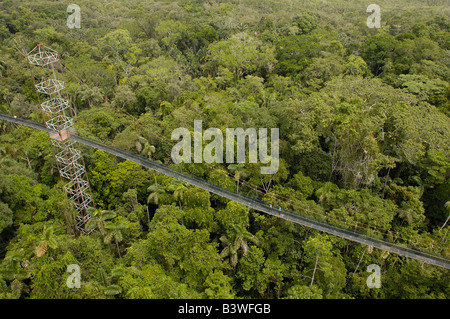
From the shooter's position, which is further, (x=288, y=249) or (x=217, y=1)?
(x=217, y=1)

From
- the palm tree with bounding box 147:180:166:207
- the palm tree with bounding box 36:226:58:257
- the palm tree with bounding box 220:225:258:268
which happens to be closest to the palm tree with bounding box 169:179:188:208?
the palm tree with bounding box 147:180:166:207

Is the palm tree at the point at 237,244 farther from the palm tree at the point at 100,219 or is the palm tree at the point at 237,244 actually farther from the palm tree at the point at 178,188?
the palm tree at the point at 100,219

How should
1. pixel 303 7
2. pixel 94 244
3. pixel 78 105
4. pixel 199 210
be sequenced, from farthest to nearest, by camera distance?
pixel 303 7, pixel 78 105, pixel 199 210, pixel 94 244

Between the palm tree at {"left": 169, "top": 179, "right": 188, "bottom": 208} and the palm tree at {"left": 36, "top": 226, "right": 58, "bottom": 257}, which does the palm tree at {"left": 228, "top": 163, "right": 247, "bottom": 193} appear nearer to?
the palm tree at {"left": 169, "top": 179, "right": 188, "bottom": 208}

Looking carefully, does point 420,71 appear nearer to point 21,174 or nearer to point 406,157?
point 406,157

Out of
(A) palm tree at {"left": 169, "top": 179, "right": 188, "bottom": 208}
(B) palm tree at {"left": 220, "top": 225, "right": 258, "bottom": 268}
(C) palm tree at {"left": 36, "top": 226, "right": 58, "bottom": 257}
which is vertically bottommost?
(B) palm tree at {"left": 220, "top": 225, "right": 258, "bottom": 268}

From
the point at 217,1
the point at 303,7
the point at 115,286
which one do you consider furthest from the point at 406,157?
the point at 217,1
